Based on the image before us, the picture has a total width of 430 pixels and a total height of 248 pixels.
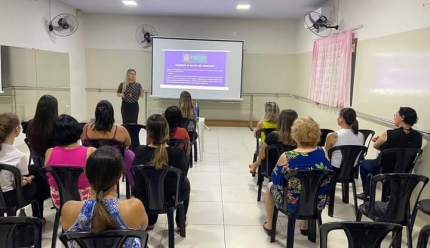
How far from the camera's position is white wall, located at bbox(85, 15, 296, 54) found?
849 cm

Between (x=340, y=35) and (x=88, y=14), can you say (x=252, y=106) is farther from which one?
(x=88, y=14)

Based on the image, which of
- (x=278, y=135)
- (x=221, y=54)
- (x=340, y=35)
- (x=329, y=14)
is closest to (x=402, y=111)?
(x=278, y=135)

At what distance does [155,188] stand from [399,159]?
214 centimetres

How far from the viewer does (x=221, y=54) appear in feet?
27.3

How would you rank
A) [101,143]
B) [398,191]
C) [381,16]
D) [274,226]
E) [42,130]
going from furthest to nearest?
[381,16] < [101,143] < [42,130] < [274,226] < [398,191]

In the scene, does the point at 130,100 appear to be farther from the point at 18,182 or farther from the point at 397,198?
the point at 397,198

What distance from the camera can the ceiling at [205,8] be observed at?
662cm

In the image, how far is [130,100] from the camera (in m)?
6.29

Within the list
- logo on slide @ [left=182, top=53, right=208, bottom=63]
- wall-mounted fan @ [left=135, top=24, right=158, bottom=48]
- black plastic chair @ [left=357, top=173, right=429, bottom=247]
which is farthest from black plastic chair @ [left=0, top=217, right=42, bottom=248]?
wall-mounted fan @ [left=135, top=24, right=158, bottom=48]

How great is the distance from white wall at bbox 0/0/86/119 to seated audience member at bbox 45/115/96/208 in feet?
11.6

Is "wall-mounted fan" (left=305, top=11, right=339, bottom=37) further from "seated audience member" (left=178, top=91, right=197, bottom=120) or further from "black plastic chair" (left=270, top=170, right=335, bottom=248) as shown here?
"black plastic chair" (left=270, top=170, right=335, bottom=248)

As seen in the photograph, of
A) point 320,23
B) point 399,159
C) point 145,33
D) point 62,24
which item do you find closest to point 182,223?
point 399,159

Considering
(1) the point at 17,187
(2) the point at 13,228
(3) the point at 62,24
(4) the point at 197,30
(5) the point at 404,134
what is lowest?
(1) the point at 17,187

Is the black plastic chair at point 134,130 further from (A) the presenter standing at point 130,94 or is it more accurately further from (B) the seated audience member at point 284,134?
(A) the presenter standing at point 130,94
